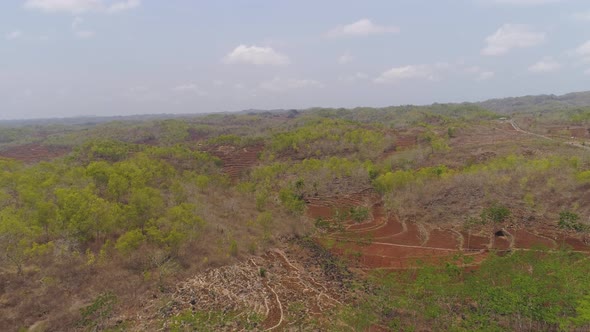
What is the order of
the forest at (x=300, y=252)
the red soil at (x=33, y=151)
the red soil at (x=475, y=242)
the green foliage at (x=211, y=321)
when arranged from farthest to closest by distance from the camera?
1. the red soil at (x=33, y=151)
2. the red soil at (x=475, y=242)
3. the forest at (x=300, y=252)
4. the green foliage at (x=211, y=321)

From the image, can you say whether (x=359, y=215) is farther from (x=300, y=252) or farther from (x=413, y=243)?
(x=300, y=252)

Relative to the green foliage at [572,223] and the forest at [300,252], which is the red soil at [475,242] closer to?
the forest at [300,252]

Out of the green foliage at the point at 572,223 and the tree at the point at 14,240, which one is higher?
the tree at the point at 14,240

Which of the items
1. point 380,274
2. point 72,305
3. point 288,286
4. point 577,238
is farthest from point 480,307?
point 72,305

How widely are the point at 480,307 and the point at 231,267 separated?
14.6 metres

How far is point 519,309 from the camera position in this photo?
47.9 ft

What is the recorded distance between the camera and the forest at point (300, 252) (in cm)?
1603

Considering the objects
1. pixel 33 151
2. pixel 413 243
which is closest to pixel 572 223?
pixel 413 243

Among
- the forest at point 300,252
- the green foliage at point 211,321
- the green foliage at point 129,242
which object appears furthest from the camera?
the green foliage at point 129,242

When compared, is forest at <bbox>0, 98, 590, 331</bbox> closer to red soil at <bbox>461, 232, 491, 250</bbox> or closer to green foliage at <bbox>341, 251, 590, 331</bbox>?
green foliage at <bbox>341, 251, 590, 331</bbox>

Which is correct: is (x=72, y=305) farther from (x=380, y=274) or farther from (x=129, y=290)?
(x=380, y=274)

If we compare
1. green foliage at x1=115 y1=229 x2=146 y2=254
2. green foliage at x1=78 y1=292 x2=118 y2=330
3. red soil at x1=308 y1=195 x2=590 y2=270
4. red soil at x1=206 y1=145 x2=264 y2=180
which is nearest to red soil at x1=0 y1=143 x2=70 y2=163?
red soil at x1=206 y1=145 x2=264 y2=180

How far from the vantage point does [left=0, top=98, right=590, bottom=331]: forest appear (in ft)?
52.6

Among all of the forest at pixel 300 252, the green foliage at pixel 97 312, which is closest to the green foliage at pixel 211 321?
the forest at pixel 300 252
